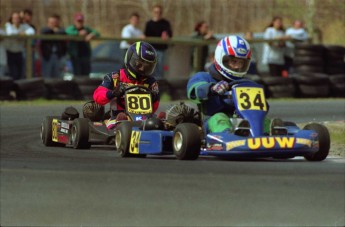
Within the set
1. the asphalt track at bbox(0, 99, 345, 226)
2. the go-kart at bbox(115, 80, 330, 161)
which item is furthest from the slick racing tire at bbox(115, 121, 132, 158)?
the asphalt track at bbox(0, 99, 345, 226)

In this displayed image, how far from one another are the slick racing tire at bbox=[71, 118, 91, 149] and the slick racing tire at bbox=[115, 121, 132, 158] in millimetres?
789

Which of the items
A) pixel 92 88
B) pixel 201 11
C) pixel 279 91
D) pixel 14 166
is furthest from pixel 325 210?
pixel 201 11

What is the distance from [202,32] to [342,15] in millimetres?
9847

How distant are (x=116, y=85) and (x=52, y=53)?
7.14 meters

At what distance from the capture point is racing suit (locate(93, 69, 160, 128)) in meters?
10.8

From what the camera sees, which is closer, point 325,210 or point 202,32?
point 325,210

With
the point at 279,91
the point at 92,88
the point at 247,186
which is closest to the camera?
the point at 247,186

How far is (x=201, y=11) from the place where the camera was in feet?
104

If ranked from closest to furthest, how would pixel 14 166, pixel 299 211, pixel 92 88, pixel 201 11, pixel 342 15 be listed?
pixel 299 211
pixel 14 166
pixel 92 88
pixel 342 15
pixel 201 11

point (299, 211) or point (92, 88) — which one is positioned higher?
point (299, 211)

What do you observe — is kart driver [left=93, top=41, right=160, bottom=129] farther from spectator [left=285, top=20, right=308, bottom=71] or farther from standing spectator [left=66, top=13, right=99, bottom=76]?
spectator [left=285, top=20, right=308, bottom=71]

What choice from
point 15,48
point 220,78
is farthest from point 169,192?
point 15,48

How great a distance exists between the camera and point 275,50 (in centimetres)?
1952

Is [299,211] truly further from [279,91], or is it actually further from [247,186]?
[279,91]
